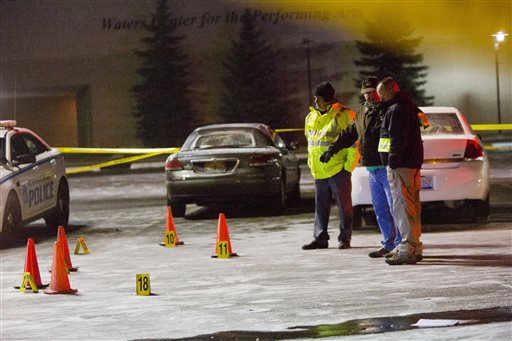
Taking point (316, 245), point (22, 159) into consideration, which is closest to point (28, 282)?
point (316, 245)

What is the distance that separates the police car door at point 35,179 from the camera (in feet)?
50.1

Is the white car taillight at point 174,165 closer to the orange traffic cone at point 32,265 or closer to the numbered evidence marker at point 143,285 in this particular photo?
the orange traffic cone at point 32,265

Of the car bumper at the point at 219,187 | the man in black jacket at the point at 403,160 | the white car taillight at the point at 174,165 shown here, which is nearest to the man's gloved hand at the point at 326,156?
the man in black jacket at the point at 403,160

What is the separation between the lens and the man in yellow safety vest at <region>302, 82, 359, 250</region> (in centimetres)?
1262

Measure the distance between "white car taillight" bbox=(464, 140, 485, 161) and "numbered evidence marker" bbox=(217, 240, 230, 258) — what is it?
126 inches

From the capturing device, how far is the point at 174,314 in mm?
8875

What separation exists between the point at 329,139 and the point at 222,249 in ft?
5.41

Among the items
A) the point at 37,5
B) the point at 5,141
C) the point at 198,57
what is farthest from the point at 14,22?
the point at 5,141

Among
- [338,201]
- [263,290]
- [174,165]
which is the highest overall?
[174,165]

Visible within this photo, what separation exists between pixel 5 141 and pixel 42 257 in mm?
2521

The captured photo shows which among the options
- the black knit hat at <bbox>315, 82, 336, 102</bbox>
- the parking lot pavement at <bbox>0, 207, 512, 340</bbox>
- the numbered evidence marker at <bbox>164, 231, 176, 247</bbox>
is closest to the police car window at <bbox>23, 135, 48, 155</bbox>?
the parking lot pavement at <bbox>0, 207, 512, 340</bbox>

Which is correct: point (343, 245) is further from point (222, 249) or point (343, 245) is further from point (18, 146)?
point (18, 146)

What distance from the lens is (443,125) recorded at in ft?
47.9

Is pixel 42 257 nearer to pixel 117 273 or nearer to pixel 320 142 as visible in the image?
pixel 117 273
